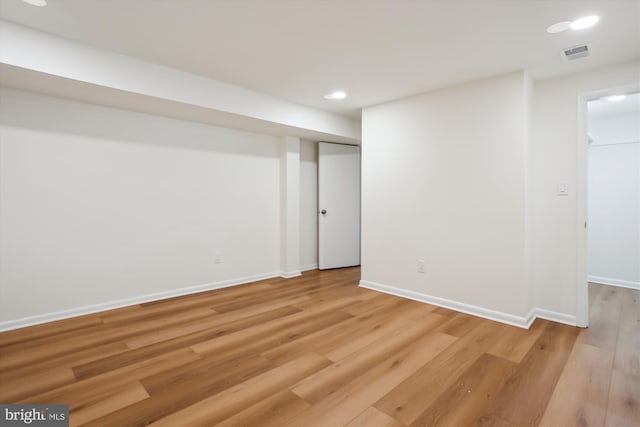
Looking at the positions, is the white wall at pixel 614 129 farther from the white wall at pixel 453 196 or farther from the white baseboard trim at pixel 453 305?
the white baseboard trim at pixel 453 305

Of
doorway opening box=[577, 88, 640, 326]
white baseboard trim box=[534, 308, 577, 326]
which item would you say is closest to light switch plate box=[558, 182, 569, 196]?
white baseboard trim box=[534, 308, 577, 326]

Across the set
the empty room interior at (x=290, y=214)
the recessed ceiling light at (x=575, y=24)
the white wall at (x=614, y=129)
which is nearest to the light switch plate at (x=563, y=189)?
the empty room interior at (x=290, y=214)

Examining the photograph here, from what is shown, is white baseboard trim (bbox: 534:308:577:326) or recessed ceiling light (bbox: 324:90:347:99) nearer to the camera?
white baseboard trim (bbox: 534:308:577:326)

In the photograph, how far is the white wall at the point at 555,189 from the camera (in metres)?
2.90

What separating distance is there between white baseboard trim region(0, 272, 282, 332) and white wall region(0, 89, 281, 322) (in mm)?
38

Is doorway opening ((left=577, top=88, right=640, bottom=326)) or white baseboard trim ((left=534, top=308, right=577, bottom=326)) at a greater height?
doorway opening ((left=577, top=88, right=640, bottom=326))

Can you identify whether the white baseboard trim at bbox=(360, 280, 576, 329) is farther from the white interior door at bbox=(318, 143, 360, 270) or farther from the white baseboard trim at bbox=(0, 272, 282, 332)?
the white baseboard trim at bbox=(0, 272, 282, 332)

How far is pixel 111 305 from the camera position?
128 inches

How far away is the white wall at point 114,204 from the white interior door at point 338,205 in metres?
1.09

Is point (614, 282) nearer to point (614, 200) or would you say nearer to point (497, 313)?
point (614, 200)

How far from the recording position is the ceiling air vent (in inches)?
97.0

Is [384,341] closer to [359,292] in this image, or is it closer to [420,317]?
[420,317]

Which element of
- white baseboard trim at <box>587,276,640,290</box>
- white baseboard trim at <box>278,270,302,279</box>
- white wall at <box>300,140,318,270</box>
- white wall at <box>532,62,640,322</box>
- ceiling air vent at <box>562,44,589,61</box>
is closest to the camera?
ceiling air vent at <box>562,44,589,61</box>

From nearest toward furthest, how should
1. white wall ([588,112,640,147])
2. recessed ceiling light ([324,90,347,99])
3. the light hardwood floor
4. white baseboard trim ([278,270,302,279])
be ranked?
the light hardwood floor < recessed ceiling light ([324,90,347,99]) < white wall ([588,112,640,147]) < white baseboard trim ([278,270,302,279])
